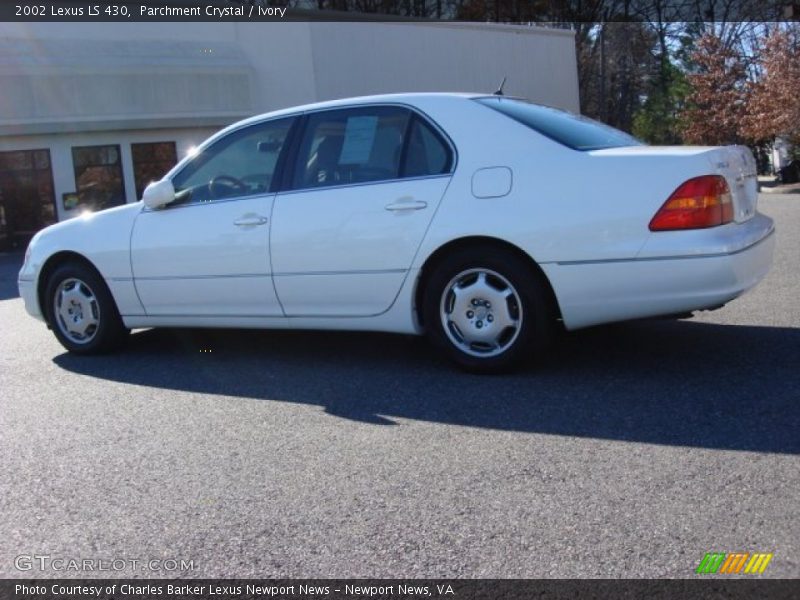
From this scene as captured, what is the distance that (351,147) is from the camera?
5461 mm

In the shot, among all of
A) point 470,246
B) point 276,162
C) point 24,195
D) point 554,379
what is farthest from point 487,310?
point 24,195

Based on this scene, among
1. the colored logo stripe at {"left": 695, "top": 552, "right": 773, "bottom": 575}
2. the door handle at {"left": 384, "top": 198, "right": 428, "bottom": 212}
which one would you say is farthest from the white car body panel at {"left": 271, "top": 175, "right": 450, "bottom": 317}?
the colored logo stripe at {"left": 695, "top": 552, "right": 773, "bottom": 575}

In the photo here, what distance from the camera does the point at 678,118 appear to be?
3953 centimetres

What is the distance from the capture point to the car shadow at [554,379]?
13.6 feet

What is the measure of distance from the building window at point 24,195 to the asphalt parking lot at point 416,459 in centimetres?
2121

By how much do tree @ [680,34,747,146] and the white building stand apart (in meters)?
11.8

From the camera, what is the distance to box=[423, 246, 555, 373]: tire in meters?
4.88

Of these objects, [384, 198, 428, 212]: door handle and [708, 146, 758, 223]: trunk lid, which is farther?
[384, 198, 428, 212]: door handle

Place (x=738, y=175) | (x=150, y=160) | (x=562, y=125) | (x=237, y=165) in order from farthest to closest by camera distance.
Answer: (x=150, y=160) < (x=237, y=165) < (x=562, y=125) < (x=738, y=175)

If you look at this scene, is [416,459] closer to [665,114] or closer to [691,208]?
[691,208]

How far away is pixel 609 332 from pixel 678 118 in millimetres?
36071

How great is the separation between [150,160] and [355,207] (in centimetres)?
2320

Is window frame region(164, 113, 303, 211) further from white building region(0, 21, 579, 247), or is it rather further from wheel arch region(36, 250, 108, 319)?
white building region(0, 21, 579, 247)

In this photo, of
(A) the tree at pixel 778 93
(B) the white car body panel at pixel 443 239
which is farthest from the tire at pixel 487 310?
(A) the tree at pixel 778 93
